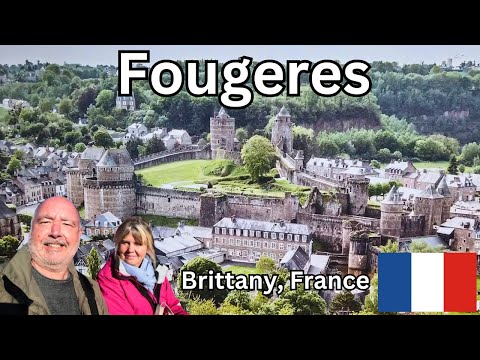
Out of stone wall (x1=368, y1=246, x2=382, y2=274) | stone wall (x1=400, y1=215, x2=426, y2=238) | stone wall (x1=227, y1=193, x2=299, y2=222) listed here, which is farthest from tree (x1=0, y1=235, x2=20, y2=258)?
stone wall (x1=400, y1=215, x2=426, y2=238)

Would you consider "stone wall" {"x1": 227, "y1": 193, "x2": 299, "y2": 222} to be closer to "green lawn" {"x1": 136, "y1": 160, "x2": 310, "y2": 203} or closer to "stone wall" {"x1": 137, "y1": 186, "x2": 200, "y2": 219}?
"green lawn" {"x1": 136, "y1": 160, "x2": 310, "y2": 203}

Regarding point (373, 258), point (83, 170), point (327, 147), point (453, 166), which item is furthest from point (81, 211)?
point (453, 166)

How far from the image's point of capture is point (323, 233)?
16.7 feet

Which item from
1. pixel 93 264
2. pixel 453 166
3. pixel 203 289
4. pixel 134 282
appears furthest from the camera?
pixel 453 166

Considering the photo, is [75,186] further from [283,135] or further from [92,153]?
[283,135]

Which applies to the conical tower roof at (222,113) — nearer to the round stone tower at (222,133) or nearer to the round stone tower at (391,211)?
the round stone tower at (222,133)

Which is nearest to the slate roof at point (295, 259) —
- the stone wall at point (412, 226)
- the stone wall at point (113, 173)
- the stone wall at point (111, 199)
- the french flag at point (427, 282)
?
the french flag at point (427, 282)

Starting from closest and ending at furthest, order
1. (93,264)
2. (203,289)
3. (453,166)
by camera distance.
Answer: (93,264) < (203,289) < (453,166)

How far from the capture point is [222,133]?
505 cm

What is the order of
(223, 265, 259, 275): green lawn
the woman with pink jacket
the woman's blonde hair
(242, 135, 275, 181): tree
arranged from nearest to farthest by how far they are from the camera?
the woman with pink jacket < the woman's blonde hair < (223, 265, 259, 275): green lawn < (242, 135, 275, 181): tree

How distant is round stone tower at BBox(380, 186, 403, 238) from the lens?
5.05m

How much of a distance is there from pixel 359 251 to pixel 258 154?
1.11 meters
